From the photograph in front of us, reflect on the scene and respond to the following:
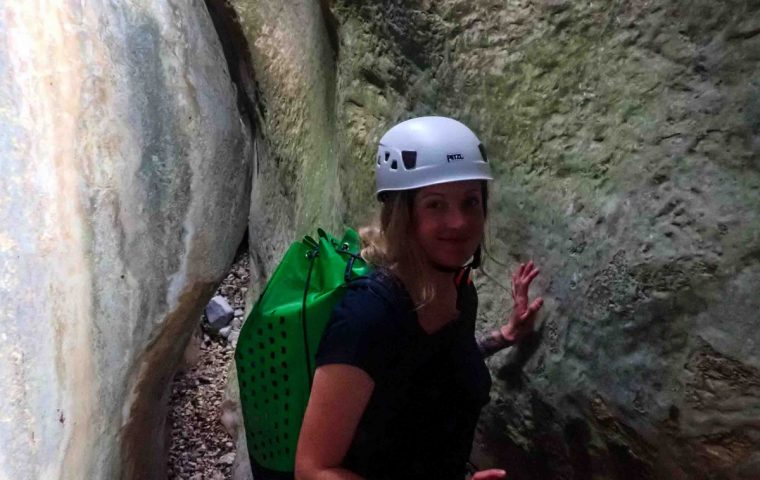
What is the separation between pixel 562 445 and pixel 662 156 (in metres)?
0.76

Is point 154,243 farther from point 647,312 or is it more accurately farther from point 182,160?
point 647,312

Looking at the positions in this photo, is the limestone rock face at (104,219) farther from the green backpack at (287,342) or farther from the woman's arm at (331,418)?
the woman's arm at (331,418)

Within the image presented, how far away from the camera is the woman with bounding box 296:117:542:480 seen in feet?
4.61

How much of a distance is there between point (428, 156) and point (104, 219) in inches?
41.3

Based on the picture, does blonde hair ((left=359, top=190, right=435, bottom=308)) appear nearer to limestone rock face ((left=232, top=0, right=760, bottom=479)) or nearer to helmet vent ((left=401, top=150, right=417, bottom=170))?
helmet vent ((left=401, top=150, right=417, bottom=170))

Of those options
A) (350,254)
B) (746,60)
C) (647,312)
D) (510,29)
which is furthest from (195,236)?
(746,60)

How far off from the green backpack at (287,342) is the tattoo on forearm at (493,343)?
496 millimetres

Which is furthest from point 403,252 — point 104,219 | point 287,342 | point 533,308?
point 104,219

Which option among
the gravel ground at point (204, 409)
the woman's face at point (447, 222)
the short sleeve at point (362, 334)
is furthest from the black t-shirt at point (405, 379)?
the gravel ground at point (204, 409)

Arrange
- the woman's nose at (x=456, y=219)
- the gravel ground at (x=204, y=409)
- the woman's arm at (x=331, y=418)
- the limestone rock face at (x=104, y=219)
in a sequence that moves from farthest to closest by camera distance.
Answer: the gravel ground at (x=204, y=409)
the limestone rock face at (x=104, y=219)
the woman's nose at (x=456, y=219)
the woman's arm at (x=331, y=418)

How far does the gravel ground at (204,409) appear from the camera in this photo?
11.5ft

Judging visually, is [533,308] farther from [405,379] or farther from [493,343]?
[405,379]

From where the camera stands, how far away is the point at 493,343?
2004 millimetres

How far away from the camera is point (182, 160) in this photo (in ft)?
8.13
